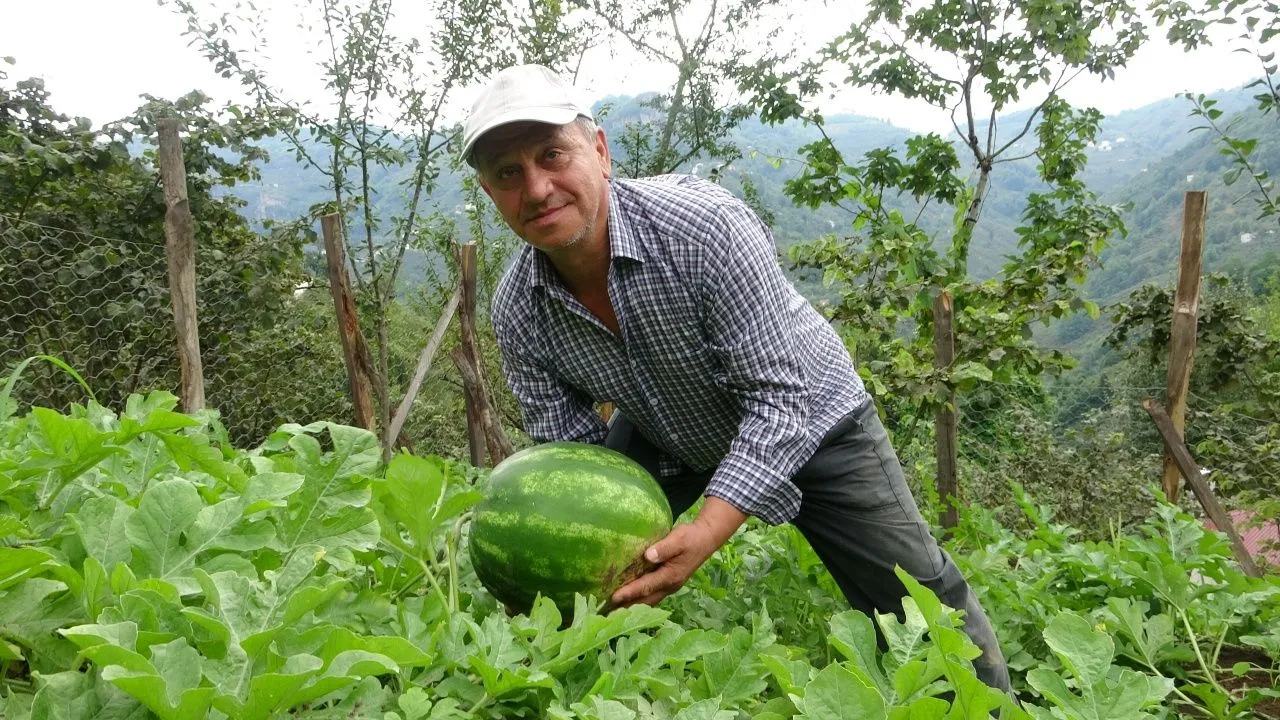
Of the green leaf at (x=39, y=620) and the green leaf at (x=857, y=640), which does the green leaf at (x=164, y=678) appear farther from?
the green leaf at (x=857, y=640)

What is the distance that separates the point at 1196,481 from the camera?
4367 mm

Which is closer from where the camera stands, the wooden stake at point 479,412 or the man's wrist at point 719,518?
the man's wrist at point 719,518

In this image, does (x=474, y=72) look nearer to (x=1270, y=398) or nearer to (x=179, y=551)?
(x=1270, y=398)

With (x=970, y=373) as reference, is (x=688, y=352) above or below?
above

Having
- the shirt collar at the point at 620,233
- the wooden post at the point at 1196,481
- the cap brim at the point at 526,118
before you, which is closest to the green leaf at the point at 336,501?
the cap brim at the point at 526,118

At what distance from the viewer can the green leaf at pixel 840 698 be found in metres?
0.64

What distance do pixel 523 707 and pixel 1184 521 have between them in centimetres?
291

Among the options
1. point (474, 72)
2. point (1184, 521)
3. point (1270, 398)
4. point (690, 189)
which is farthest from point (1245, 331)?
point (474, 72)

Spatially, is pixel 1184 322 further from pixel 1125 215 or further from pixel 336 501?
pixel 1125 215

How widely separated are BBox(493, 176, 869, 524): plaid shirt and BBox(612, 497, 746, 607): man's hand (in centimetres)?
13

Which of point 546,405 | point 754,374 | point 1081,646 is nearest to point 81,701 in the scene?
point 1081,646

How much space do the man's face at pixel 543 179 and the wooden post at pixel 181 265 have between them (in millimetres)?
2864

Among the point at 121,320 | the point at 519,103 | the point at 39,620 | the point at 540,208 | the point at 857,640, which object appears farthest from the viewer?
the point at 121,320

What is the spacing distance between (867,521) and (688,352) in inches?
29.7
